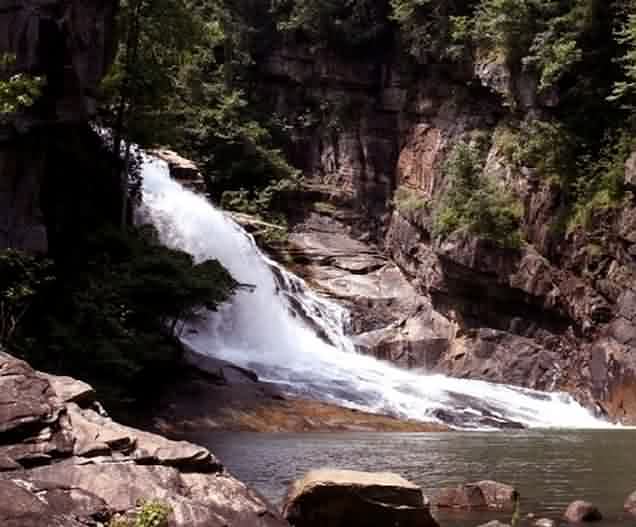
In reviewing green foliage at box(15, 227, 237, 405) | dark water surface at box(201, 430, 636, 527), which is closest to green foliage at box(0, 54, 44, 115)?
green foliage at box(15, 227, 237, 405)

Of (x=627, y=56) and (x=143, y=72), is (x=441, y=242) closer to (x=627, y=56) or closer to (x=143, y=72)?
(x=627, y=56)

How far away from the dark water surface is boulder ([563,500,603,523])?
0.13 metres

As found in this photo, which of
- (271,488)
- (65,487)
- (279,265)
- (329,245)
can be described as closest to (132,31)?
(279,265)

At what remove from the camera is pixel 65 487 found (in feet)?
22.4

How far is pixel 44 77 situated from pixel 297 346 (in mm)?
16460

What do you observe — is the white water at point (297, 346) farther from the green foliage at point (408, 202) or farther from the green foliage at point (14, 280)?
the green foliage at point (14, 280)

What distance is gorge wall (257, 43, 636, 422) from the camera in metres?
29.6

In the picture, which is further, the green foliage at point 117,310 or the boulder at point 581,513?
the green foliage at point 117,310

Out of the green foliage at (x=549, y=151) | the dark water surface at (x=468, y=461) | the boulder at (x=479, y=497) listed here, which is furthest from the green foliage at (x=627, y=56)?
the boulder at (x=479, y=497)

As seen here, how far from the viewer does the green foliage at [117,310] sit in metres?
19.4

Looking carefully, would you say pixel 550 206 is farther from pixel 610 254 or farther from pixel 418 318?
pixel 418 318

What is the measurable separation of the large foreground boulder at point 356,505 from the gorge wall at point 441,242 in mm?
20436

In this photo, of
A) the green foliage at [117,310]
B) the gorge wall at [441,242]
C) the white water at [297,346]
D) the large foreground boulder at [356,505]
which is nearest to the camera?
the large foreground boulder at [356,505]

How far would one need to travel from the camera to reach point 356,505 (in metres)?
8.47
